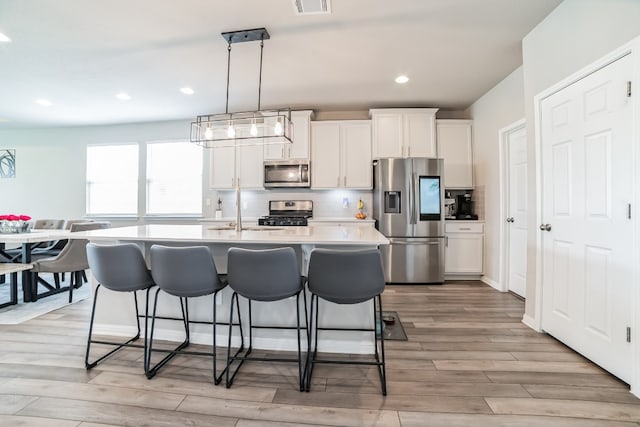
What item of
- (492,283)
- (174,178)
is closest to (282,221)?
(174,178)

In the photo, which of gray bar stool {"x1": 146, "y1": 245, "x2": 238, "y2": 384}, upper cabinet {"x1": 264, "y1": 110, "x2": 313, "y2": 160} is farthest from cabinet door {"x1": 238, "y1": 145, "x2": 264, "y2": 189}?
gray bar stool {"x1": 146, "y1": 245, "x2": 238, "y2": 384}

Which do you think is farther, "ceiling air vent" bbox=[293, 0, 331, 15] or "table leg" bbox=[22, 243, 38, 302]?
"table leg" bbox=[22, 243, 38, 302]

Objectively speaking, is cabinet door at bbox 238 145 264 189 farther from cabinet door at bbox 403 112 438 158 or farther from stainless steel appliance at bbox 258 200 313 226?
cabinet door at bbox 403 112 438 158

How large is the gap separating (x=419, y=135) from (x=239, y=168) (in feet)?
9.50

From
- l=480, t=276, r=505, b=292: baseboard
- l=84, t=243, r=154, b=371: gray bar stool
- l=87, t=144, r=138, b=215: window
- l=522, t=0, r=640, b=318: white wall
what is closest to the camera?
l=522, t=0, r=640, b=318: white wall

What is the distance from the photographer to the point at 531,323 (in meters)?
2.59

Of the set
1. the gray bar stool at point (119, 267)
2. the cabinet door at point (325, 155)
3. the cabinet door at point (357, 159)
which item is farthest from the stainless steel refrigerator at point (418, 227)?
the gray bar stool at point (119, 267)

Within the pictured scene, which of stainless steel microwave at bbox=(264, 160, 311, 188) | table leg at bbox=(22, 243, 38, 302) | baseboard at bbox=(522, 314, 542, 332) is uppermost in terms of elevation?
stainless steel microwave at bbox=(264, 160, 311, 188)

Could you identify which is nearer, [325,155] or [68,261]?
[68,261]

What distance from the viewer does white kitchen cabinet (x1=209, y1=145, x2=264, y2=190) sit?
186 inches

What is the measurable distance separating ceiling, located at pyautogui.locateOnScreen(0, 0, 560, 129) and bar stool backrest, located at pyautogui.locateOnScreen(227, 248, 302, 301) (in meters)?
1.94

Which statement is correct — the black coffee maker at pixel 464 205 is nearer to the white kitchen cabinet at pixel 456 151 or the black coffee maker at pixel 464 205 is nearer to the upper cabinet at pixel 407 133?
the white kitchen cabinet at pixel 456 151

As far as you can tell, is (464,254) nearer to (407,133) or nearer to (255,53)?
(407,133)

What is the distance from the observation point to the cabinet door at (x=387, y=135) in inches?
174
